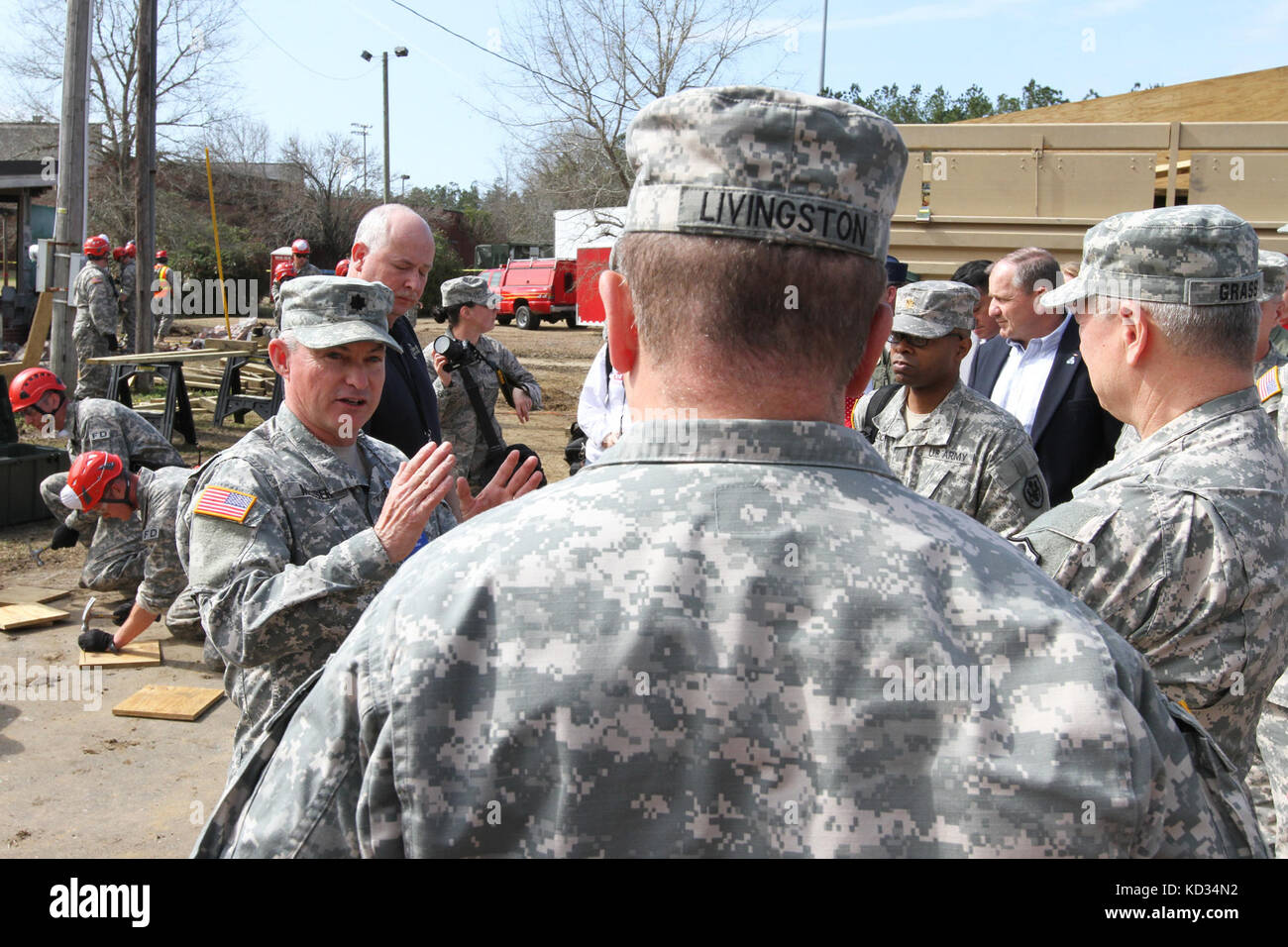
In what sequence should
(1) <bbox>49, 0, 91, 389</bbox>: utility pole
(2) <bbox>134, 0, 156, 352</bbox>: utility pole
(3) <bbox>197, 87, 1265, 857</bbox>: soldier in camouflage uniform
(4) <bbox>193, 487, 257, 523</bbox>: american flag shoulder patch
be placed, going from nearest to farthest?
(3) <bbox>197, 87, 1265, 857</bbox>: soldier in camouflage uniform
(4) <bbox>193, 487, 257, 523</bbox>: american flag shoulder patch
(1) <bbox>49, 0, 91, 389</bbox>: utility pole
(2) <bbox>134, 0, 156, 352</bbox>: utility pole

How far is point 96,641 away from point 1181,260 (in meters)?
6.22

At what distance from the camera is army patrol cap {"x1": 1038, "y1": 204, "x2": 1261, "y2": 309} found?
7.14 feet

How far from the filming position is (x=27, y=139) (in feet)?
121

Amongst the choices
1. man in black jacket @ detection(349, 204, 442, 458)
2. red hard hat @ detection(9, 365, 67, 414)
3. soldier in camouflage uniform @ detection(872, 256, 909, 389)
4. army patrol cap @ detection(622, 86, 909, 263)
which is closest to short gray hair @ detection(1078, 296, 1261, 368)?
army patrol cap @ detection(622, 86, 909, 263)

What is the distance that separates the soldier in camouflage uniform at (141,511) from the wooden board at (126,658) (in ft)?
0.16

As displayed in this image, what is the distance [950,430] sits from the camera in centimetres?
371

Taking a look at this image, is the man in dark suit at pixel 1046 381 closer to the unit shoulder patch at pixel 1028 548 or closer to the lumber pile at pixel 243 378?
the unit shoulder patch at pixel 1028 548

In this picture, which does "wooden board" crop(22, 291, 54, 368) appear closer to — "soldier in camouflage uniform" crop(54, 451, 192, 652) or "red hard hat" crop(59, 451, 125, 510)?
"soldier in camouflage uniform" crop(54, 451, 192, 652)

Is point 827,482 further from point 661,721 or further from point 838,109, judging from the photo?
point 838,109

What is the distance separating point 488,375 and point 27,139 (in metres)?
38.1

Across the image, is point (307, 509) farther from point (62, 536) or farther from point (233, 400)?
point (233, 400)

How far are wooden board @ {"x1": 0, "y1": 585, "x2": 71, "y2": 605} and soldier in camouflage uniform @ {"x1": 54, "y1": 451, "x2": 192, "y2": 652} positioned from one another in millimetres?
1015

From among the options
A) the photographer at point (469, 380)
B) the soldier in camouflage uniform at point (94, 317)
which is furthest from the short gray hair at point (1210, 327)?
the soldier in camouflage uniform at point (94, 317)
